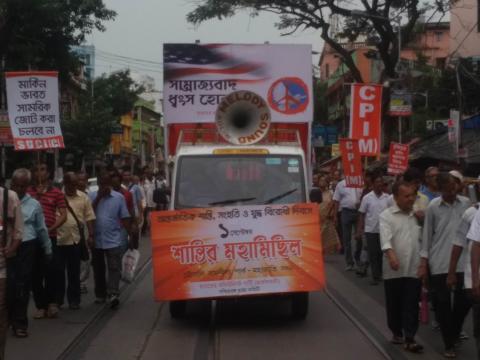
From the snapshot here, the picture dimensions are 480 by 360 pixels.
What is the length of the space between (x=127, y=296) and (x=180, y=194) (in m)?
3.04

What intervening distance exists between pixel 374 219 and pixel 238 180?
384 centimetres

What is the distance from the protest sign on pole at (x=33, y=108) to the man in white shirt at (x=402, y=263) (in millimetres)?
6434

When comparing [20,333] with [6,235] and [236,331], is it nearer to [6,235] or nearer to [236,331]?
[6,235]

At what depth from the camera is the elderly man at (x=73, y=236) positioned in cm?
1069

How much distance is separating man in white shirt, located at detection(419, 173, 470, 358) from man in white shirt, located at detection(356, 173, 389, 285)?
4817mm

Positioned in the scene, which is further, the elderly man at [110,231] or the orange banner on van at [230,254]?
the elderly man at [110,231]

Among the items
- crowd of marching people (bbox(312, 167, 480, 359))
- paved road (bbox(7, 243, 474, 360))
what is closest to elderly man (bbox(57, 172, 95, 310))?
paved road (bbox(7, 243, 474, 360))

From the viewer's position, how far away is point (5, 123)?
20141mm

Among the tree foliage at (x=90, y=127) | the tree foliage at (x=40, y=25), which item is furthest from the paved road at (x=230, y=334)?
the tree foliage at (x=90, y=127)

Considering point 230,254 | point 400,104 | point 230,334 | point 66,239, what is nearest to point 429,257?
point 230,254

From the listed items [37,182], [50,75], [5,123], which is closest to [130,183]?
[5,123]

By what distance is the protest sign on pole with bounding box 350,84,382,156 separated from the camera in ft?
57.3

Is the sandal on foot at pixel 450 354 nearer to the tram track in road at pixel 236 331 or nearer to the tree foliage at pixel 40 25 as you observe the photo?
the tram track in road at pixel 236 331

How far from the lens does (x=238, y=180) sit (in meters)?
9.92
